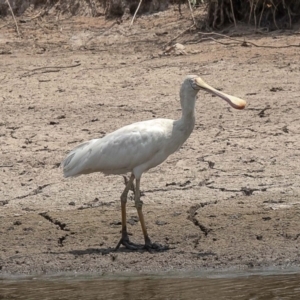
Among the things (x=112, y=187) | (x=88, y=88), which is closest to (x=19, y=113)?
(x=88, y=88)

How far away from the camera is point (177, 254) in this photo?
7230 millimetres

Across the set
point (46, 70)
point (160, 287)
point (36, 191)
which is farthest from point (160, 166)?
point (46, 70)

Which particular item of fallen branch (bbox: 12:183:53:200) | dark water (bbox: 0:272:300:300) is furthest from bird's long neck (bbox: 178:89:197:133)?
fallen branch (bbox: 12:183:53:200)

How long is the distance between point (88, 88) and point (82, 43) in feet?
5.18

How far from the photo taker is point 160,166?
29.5 feet

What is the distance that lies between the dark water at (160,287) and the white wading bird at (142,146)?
0.49 meters

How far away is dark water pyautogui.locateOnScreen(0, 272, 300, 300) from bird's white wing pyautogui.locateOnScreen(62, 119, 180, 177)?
0.82 m

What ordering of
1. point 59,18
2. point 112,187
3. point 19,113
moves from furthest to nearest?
point 59,18
point 19,113
point 112,187

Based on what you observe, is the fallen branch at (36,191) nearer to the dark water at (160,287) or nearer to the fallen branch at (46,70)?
the dark water at (160,287)

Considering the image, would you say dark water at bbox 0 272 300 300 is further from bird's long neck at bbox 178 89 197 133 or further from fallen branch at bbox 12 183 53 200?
fallen branch at bbox 12 183 53 200

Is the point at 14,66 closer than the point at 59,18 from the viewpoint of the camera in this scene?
Yes

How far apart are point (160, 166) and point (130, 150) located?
5.94 ft

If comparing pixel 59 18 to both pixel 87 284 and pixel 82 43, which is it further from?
pixel 87 284

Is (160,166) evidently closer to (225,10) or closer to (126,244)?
(126,244)
